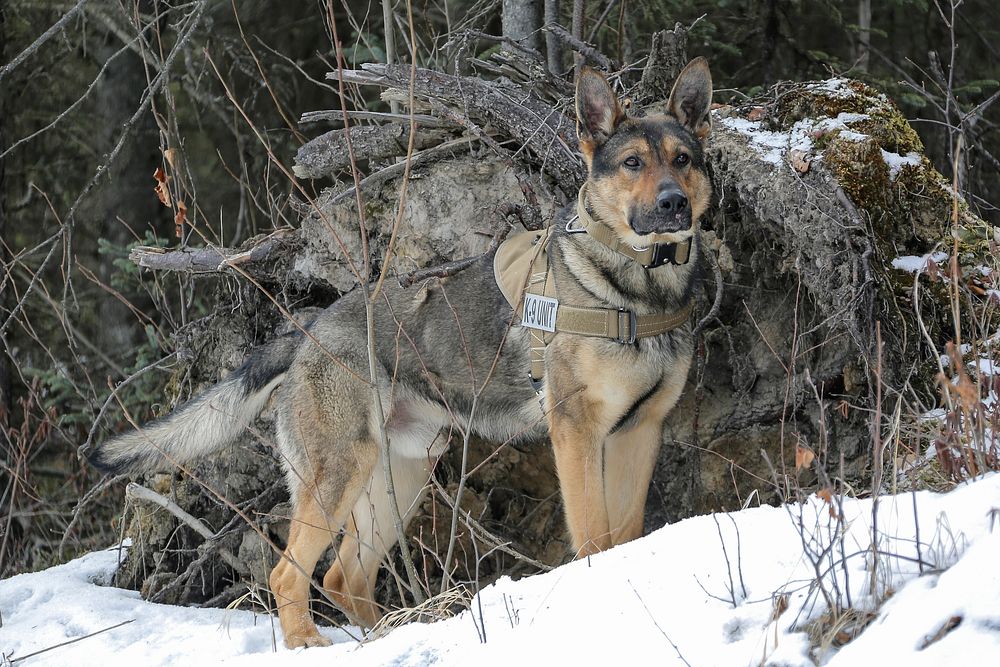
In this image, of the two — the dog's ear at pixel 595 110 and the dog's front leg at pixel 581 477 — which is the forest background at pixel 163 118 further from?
the dog's front leg at pixel 581 477

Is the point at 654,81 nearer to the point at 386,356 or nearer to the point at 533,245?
the point at 533,245

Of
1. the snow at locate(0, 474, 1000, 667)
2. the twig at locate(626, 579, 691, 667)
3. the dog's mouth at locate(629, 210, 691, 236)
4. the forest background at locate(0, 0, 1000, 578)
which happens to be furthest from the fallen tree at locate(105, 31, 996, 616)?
the forest background at locate(0, 0, 1000, 578)

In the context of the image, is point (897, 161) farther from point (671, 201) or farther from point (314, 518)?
point (314, 518)

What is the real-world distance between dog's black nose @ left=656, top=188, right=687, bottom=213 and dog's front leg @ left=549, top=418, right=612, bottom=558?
3.70 feet

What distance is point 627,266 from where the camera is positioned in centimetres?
500

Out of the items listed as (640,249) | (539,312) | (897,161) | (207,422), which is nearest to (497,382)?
(539,312)

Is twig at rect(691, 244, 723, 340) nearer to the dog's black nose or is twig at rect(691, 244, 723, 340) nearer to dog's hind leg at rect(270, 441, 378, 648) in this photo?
the dog's black nose

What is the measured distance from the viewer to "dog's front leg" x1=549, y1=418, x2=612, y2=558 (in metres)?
4.83

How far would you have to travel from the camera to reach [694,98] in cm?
502

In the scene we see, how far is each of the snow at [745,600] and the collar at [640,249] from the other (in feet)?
5.07

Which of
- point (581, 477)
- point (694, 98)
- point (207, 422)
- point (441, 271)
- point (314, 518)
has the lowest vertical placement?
point (314, 518)

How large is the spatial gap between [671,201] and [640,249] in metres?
0.43

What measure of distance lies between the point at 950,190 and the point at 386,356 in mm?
3298

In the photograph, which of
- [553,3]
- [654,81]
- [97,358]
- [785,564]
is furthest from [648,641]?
[97,358]
